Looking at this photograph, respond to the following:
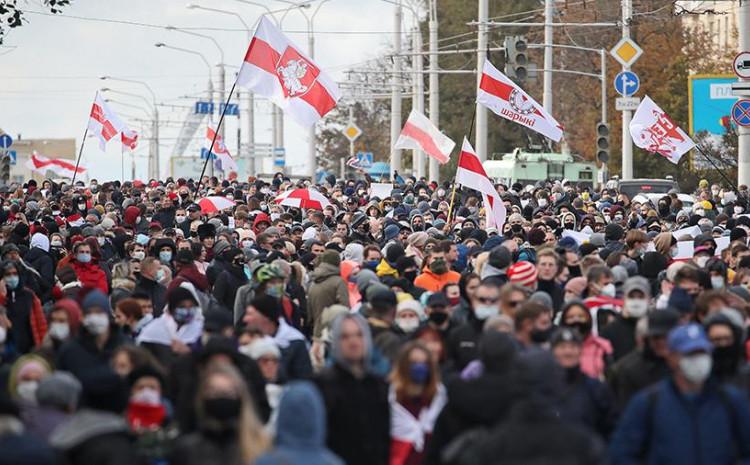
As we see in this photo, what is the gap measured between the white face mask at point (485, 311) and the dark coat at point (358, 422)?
8.97 feet

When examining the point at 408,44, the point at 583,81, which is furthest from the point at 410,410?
the point at 408,44

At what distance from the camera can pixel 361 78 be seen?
118 meters

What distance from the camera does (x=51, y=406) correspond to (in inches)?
362

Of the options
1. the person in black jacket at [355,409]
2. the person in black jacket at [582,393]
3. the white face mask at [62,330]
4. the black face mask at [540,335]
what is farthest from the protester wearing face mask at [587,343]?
the white face mask at [62,330]

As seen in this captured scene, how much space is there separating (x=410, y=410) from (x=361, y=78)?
109 metres

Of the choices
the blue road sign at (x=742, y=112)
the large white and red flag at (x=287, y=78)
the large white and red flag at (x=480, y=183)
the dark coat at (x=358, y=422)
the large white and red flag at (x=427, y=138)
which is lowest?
the dark coat at (x=358, y=422)

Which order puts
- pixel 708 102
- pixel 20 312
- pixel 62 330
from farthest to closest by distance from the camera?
pixel 708 102 → pixel 20 312 → pixel 62 330

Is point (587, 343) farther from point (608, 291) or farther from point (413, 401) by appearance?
point (608, 291)

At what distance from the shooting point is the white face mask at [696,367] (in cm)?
888

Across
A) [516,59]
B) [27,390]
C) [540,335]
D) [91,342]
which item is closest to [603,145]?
[516,59]

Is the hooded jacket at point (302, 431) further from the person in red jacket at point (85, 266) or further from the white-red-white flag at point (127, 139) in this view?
the white-red-white flag at point (127, 139)

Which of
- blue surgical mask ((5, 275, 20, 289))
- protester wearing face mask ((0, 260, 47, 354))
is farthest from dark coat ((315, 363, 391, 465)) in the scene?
blue surgical mask ((5, 275, 20, 289))

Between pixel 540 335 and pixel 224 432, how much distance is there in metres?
3.10

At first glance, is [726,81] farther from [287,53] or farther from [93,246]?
[93,246]
